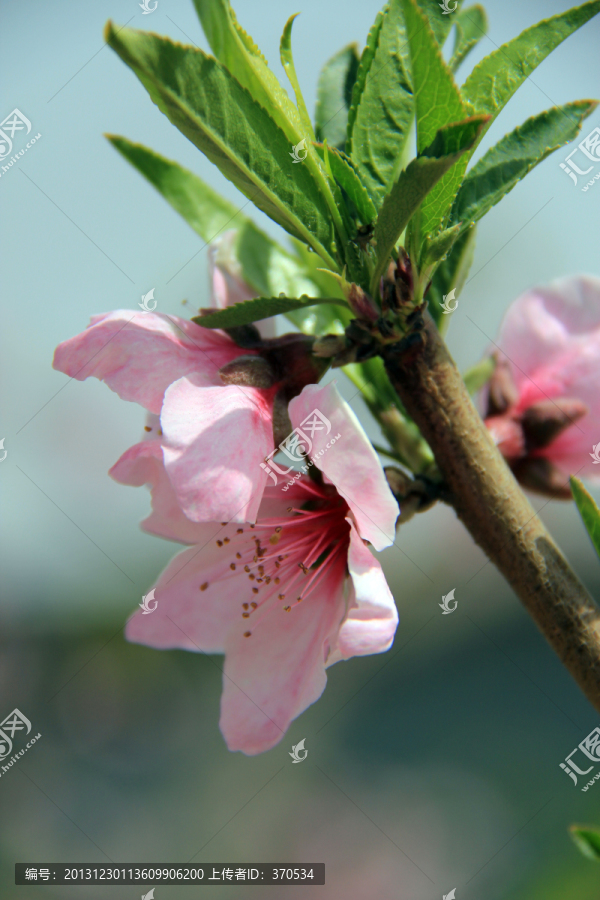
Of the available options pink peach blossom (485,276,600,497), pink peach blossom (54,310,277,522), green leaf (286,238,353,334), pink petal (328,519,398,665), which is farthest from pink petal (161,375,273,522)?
pink peach blossom (485,276,600,497)

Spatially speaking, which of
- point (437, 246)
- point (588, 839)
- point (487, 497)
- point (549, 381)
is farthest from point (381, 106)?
point (588, 839)

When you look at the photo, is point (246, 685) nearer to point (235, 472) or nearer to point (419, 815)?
point (235, 472)

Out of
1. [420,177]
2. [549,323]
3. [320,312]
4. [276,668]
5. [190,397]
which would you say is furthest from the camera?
[549,323]

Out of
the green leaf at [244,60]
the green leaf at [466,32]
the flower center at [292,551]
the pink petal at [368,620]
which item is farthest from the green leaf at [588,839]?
the green leaf at [466,32]

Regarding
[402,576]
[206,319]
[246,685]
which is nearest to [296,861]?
[402,576]

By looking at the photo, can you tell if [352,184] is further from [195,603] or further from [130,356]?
[195,603]

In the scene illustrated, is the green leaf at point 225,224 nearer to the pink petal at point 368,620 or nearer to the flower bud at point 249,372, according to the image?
the flower bud at point 249,372
